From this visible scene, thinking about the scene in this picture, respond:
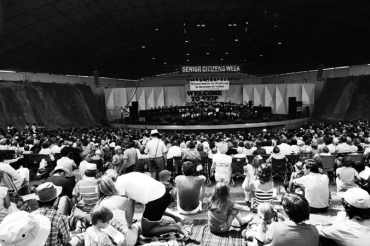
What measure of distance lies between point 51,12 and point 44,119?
919 centimetres

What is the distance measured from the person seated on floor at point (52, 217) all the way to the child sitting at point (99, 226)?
30 cm

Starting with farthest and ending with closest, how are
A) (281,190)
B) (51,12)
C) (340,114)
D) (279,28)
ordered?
(340,114) < (279,28) < (51,12) < (281,190)

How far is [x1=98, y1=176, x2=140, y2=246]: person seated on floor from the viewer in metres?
3.10

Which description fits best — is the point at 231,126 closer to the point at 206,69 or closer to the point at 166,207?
the point at 206,69

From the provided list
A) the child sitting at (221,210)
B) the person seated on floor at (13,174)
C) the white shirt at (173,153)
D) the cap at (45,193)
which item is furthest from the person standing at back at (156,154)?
the cap at (45,193)

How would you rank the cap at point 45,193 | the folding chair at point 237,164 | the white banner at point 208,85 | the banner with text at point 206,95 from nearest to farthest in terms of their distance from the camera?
the cap at point 45,193, the folding chair at point 237,164, the white banner at point 208,85, the banner with text at point 206,95

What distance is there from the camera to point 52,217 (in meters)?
2.79

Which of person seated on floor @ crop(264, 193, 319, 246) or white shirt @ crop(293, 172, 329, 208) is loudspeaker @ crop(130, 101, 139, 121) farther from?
person seated on floor @ crop(264, 193, 319, 246)

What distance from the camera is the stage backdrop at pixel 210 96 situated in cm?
2483

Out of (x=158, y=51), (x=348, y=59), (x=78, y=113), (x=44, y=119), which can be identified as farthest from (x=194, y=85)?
(x=348, y=59)

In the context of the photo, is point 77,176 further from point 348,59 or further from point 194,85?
point 348,59

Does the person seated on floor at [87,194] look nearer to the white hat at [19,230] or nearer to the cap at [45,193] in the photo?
the cap at [45,193]

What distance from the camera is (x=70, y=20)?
15.4 metres

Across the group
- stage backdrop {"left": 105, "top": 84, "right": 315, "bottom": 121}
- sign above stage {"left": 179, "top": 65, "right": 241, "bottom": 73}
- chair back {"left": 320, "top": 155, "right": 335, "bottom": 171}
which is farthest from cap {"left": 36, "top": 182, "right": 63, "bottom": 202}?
stage backdrop {"left": 105, "top": 84, "right": 315, "bottom": 121}
